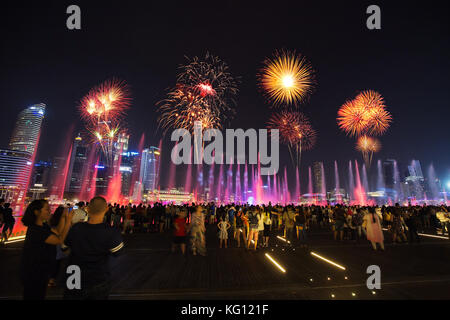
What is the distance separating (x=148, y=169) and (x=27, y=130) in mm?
80819

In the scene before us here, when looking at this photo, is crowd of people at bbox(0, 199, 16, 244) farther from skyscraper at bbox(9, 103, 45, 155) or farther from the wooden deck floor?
skyscraper at bbox(9, 103, 45, 155)

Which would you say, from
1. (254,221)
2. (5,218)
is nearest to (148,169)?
(5,218)

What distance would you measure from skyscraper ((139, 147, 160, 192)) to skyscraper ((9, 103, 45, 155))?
6848 centimetres

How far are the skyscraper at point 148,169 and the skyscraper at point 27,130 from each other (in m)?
68.5

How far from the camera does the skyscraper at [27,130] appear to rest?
130625 mm

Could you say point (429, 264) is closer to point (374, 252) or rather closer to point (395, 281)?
point (374, 252)

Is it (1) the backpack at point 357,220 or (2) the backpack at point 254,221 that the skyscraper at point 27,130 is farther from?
(1) the backpack at point 357,220

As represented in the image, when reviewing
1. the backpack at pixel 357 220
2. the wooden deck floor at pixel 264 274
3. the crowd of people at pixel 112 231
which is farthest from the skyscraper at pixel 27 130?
the backpack at pixel 357 220

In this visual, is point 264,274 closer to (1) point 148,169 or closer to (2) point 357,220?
(2) point 357,220

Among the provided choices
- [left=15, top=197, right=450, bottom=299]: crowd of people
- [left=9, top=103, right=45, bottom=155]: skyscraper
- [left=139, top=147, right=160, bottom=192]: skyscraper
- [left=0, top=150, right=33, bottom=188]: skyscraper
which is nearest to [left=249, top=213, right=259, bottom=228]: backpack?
[left=15, top=197, right=450, bottom=299]: crowd of people

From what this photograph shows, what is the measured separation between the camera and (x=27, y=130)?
132 m

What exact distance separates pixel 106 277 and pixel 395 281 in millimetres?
7809
